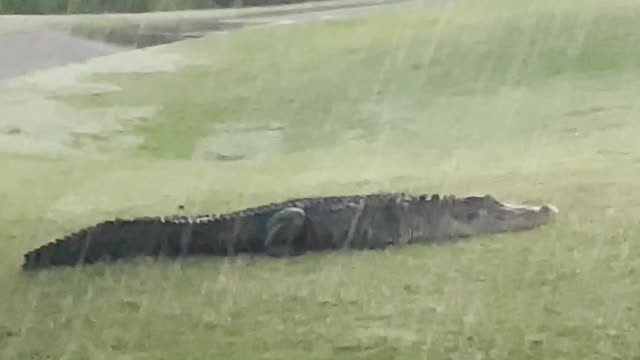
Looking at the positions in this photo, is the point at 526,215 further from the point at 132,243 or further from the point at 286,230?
the point at 132,243

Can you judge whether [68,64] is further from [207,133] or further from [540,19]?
[540,19]

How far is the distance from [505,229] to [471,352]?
0.29 meters

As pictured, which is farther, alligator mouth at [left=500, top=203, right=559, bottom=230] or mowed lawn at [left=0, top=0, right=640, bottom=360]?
alligator mouth at [left=500, top=203, right=559, bottom=230]

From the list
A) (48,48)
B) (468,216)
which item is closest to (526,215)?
(468,216)

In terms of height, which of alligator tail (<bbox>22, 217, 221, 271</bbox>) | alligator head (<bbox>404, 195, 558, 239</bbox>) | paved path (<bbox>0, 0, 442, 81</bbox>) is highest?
paved path (<bbox>0, 0, 442, 81</bbox>)

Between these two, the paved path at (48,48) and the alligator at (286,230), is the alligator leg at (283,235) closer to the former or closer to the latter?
the alligator at (286,230)

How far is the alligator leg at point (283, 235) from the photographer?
2314mm

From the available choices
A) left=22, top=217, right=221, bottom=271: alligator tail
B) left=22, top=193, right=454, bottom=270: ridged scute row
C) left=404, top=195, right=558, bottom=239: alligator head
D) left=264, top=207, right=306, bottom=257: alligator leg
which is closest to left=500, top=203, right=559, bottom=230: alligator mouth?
left=404, top=195, right=558, bottom=239: alligator head

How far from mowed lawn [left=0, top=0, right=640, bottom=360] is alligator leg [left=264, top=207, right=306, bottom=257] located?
3 cm

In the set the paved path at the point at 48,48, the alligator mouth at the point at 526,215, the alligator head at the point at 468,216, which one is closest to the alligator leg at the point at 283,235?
the alligator head at the point at 468,216

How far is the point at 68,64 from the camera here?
259 centimetres

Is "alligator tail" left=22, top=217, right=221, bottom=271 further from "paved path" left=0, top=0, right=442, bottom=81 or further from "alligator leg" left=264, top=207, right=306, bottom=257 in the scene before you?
"paved path" left=0, top=0, right=442, bottom=81

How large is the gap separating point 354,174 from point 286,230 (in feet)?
0.56

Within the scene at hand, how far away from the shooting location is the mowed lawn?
214 centimetres
